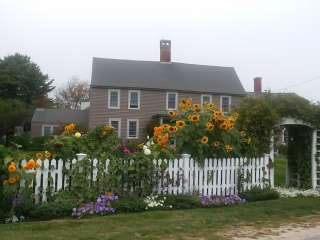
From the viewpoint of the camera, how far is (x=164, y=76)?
4250 cm

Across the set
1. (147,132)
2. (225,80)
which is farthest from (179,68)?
(147,132)

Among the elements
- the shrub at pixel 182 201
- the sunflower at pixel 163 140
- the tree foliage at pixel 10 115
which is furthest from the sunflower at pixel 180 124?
the tree foliage at pixel 10 115

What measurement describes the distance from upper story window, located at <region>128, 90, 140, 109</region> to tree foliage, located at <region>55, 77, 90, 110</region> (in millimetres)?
33798

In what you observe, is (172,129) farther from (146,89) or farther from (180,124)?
(146,89)

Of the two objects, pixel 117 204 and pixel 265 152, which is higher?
pixel 265 152

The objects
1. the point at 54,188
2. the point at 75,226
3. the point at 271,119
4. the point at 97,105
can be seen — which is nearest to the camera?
the point at 75,226

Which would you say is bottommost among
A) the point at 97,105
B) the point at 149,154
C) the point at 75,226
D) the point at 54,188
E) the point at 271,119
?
the point at 75,226

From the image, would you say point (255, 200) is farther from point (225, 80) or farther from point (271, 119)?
point (225, 80)

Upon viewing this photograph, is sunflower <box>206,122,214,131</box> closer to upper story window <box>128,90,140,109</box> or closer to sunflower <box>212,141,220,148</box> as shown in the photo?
sunflower <box>212,141,220,148</box>

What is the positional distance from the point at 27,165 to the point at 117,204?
1.94 m

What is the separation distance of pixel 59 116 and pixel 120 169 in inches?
1648

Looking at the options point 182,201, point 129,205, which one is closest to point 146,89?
point 182,201

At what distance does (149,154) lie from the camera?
9422 millimetres

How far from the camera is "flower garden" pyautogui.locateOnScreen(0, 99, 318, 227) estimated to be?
7853mm
